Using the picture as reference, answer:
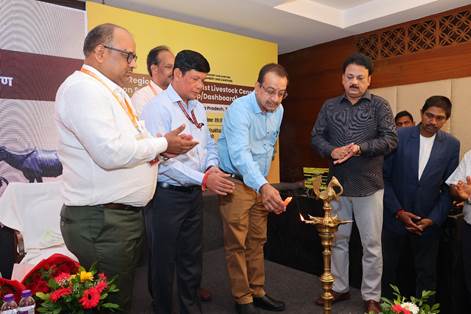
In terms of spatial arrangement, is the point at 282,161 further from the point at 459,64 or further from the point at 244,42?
the point at 459,64

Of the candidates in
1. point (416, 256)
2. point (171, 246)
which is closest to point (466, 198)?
point (416, 256)

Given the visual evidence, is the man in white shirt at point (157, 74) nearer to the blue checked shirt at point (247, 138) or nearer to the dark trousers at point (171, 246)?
the blue checked shirt at point (247, 138)

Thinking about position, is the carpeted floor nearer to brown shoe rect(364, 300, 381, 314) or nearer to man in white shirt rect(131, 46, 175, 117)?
brown shoe rect(364, 300, 381, 314)

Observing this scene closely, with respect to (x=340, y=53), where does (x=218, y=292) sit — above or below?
below

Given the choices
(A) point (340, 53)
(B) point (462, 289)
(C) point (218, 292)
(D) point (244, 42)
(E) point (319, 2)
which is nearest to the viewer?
(B) point (462, 289)

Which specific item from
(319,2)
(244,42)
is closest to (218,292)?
(244,42)

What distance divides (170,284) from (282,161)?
174 inches

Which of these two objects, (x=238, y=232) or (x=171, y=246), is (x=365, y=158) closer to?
(x=238, y=232)

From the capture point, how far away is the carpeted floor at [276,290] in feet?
→ 8.62

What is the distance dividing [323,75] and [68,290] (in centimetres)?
500

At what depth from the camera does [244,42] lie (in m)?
4.77

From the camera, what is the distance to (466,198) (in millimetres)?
2107

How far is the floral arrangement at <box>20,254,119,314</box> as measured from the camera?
3.80 feet

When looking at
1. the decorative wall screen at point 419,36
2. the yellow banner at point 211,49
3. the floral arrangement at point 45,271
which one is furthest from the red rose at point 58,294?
the decorative wall screen at point 419,36
